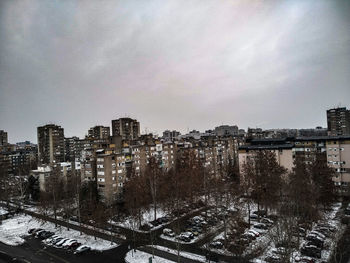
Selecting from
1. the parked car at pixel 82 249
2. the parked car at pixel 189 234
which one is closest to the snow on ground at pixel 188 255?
the parked car at pixel 189 234

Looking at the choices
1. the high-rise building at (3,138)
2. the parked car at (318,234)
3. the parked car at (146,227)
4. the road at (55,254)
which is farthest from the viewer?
the high-rise building at (3,138)

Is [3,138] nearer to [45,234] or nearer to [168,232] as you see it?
[45,234]

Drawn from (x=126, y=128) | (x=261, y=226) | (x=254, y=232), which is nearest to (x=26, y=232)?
(x=254, y=232)

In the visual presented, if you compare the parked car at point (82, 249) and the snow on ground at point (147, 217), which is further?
the snow on ground at point (147, 217)

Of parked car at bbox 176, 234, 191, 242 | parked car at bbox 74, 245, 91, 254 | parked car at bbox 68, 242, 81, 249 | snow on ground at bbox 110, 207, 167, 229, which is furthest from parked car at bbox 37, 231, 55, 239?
parked car at bbox 176, 234, 191, 242

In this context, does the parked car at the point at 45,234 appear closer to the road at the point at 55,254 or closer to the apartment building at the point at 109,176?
the road at the point at 55,254

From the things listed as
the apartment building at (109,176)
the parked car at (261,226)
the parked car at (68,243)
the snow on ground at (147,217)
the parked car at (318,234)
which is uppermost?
the apartment building at (109,176)

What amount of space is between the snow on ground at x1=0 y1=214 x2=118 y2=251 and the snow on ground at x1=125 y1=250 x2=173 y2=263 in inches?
107

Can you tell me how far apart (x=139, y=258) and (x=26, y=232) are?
16079 millimetres

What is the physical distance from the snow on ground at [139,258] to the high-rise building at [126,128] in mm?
72920

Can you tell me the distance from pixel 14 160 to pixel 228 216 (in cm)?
7463

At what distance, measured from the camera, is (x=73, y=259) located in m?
18.9

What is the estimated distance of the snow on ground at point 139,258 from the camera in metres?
18.0

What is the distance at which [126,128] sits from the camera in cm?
9331
